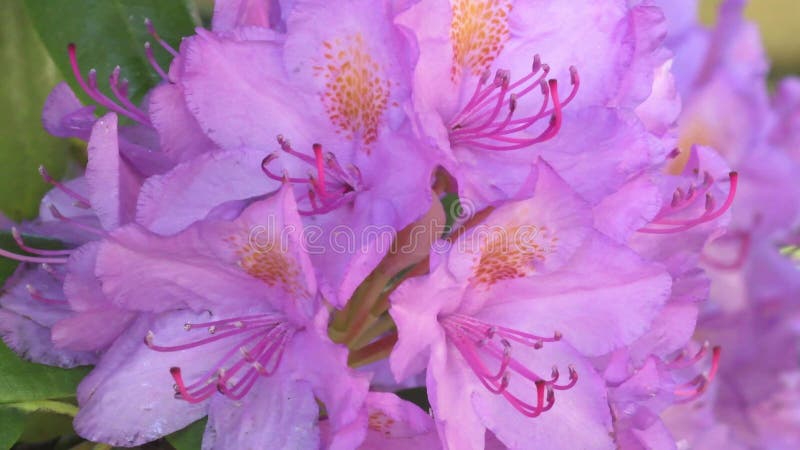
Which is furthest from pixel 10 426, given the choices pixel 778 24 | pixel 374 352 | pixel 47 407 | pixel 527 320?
pixel 778 24

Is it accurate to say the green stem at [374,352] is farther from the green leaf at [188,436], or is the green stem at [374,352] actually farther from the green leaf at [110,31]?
the green leaf at [110,31]

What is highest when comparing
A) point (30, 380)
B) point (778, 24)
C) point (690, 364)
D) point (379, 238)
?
point (379, 238)

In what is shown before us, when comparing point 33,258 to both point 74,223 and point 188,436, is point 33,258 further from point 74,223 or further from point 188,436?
point 188,436

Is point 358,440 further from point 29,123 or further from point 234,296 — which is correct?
point 29,123

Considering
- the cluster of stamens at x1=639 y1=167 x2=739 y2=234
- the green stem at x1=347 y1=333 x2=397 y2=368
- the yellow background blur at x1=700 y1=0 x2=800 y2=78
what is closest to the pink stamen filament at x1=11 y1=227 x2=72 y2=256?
the green stem at x1=347 y1=333 x2=397 y2=368

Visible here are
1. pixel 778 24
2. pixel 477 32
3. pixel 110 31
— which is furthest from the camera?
pixel 778 24

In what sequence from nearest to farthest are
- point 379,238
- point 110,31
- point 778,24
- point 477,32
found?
point 379,238, point 477,32, point 110,31, point 778,24

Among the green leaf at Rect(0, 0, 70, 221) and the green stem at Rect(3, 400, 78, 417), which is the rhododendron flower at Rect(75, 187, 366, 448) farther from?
the green leaf at Rect(0, 0, 70, 221)
